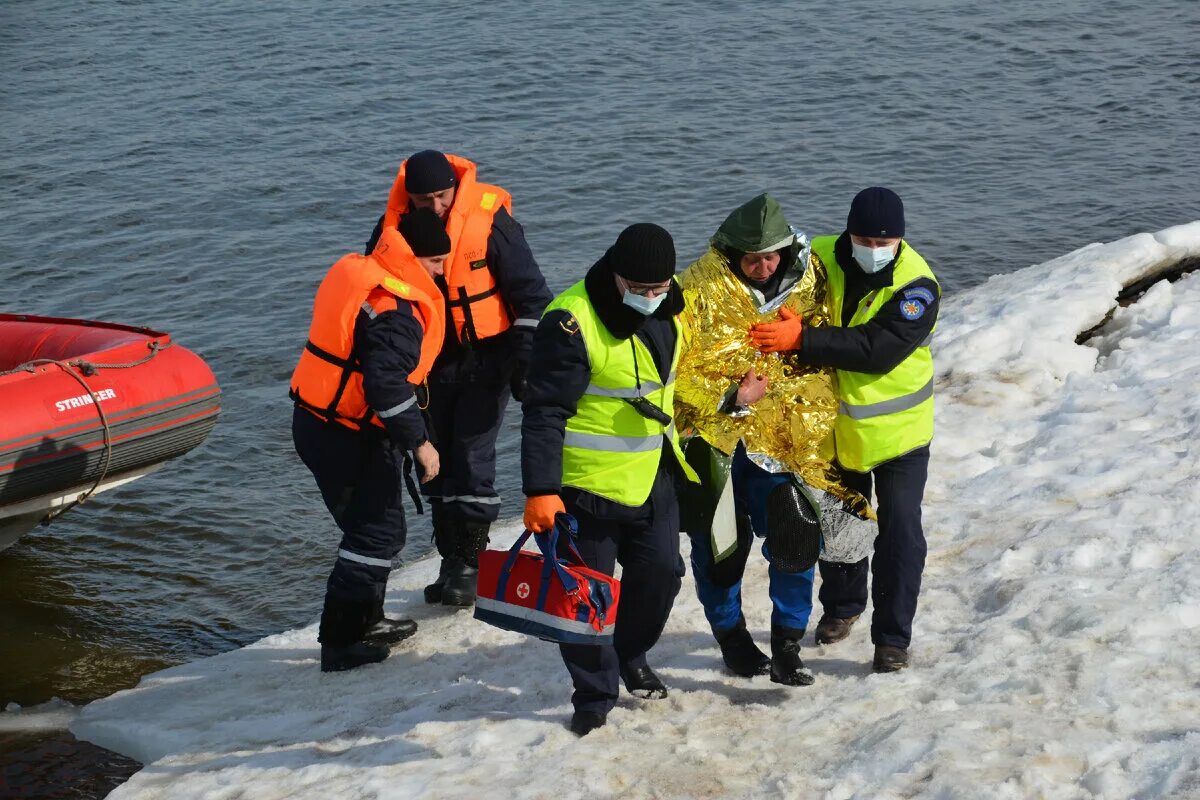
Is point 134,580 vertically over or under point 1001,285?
under

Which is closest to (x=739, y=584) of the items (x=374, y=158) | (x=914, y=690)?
(x=914, y=690)

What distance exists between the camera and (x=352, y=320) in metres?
5.33

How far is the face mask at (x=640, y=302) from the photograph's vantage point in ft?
14.4

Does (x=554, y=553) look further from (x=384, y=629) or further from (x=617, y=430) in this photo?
(x=384, y=629)

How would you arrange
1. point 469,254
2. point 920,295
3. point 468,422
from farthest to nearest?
1. point 468,422
2. point 469,254
3. point 920,295

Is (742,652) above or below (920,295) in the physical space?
below

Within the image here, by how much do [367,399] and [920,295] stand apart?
200 cm

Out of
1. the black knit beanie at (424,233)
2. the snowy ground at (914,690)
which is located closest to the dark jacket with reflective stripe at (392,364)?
the black knit beanie at (424,233)

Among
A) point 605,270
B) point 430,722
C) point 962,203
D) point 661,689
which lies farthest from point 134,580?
point 962,203

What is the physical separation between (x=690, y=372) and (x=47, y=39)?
19.2 meters

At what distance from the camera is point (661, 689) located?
5.09 meters

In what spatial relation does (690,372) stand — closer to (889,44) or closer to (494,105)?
(494,105)

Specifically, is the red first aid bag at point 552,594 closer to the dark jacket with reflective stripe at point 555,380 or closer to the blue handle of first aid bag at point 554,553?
the blue handle of first aid bag at point 554,553

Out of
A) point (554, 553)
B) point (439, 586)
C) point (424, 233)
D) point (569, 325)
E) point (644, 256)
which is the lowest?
point (439, 586)
